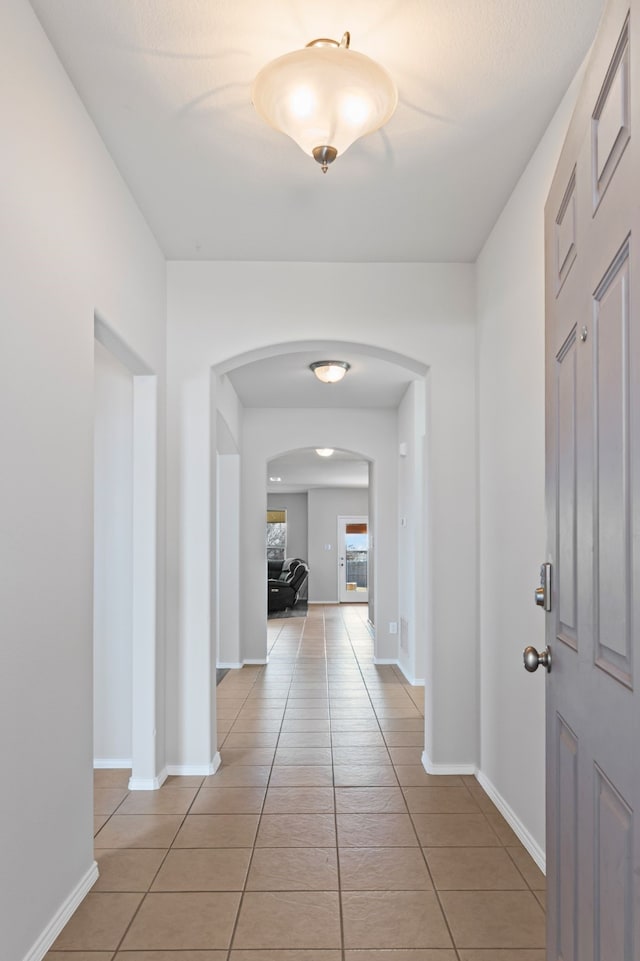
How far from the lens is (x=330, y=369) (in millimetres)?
5625

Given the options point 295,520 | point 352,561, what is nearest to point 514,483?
point 352,561

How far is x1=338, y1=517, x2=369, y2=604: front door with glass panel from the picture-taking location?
51.5 feet

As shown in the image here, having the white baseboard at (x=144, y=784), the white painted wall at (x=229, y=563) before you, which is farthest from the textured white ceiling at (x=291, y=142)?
the white painted wall at (x=229, y=563)

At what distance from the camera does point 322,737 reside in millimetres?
4727

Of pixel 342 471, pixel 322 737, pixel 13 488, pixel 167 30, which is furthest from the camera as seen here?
A: pixel 342 471

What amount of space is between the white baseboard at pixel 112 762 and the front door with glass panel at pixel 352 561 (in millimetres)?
11807

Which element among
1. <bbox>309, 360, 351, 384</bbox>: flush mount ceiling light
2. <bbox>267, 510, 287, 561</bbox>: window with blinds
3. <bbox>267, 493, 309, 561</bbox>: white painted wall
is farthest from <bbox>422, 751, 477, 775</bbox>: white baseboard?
<bbox>267, 510, 287, 561</bbox>: window with blinds

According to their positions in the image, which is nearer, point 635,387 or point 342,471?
point 635,387

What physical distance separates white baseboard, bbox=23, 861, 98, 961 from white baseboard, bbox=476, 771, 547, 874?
5.17 ft

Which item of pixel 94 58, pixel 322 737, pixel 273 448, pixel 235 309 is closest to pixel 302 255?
pixel 235 309

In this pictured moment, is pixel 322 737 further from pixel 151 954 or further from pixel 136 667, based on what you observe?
pixel 151 954

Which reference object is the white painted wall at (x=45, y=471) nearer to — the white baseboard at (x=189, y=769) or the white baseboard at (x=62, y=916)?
the white baseboard at (x=62, y=916)

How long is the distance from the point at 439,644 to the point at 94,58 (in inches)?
121

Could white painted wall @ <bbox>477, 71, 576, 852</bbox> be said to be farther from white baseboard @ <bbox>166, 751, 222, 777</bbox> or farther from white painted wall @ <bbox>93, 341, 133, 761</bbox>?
white painted wall @ <bbox>93, 341, 133, 761</bbox>
